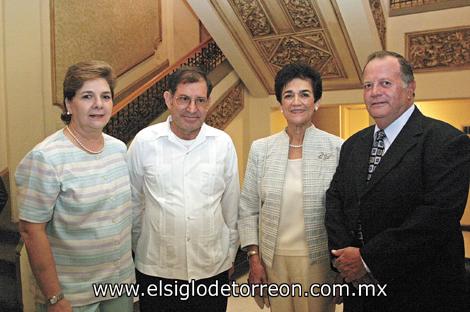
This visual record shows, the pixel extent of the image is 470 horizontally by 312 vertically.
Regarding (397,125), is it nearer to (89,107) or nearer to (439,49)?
(89,107)

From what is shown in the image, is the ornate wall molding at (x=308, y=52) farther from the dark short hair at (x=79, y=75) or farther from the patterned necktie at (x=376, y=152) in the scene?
the dark short hair at (x=79, y=75)

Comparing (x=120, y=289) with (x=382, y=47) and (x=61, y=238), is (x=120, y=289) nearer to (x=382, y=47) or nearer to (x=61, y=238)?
(x=61, y=238)

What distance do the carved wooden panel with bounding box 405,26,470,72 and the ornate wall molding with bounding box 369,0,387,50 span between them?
29 centimetres

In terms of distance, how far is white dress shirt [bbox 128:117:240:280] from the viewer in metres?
1.91

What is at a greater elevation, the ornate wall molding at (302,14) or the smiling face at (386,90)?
the ornate wall molding at (302,14)

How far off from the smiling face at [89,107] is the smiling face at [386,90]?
3.81ft

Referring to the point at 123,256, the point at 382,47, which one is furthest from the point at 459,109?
the point at 123,256

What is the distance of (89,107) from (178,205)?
0.60 meters

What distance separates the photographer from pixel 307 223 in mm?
1936

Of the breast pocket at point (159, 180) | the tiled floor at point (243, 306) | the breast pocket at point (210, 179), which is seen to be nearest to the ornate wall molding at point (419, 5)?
the tiled floor at point (243, 306)

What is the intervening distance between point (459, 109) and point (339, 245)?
6301 millimetres

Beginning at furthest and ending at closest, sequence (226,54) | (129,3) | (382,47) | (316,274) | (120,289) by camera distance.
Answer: (129,3) < (226,54) < (382,47) < (316,274) < (120,289)

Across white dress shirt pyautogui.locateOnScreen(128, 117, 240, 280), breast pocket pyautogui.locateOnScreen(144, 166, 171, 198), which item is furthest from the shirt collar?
breast pocket pyautogui.locateOnScreen(144, 166, 171, 198)

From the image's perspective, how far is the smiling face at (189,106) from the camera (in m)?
1.94
